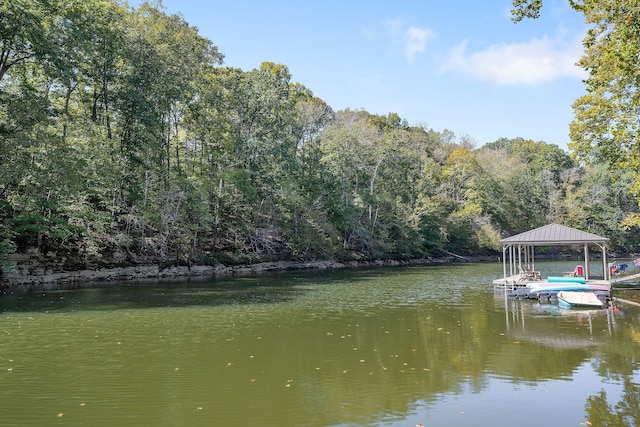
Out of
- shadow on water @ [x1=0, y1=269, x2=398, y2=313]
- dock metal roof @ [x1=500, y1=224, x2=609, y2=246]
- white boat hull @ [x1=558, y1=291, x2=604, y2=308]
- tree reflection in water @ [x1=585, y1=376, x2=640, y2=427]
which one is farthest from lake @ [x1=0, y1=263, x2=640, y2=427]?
dock metal roof @ [x1=500, y1=224, x2=609, y2=246]

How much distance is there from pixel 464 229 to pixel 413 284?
3616 centimetres

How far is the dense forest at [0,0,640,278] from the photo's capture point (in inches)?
904

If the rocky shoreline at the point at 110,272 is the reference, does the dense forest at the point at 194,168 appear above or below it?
above

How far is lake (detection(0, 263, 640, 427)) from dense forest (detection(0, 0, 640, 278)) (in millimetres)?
8225

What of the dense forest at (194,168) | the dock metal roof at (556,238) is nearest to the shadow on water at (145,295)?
the dense forest at (194,168)

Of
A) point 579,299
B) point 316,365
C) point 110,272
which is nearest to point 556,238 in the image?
point 579,299

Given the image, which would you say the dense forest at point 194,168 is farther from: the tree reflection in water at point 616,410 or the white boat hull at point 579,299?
the tree reflection in water at point 616,410

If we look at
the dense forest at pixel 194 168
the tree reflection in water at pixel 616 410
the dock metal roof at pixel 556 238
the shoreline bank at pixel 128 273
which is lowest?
the tree reflection in water at pixel 616 410

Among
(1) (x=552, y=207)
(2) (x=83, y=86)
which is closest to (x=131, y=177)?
(2) (x=83, y=86)

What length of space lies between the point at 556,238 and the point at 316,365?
1771cm

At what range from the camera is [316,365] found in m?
9.27

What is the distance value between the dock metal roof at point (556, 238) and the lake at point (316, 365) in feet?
16.4

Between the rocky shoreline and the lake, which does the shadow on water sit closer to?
the lake

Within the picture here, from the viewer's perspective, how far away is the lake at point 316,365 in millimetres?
6535
